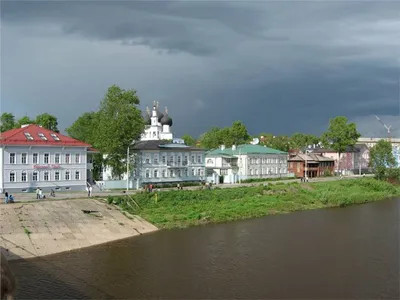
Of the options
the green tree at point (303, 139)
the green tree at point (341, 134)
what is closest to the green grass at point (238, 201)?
the green tree at point (341, 134)

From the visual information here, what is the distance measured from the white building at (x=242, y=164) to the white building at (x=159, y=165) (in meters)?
5.66

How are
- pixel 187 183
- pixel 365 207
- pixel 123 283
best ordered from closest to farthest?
pixel 123 283 < pixel 365 207 < pixel 187 183

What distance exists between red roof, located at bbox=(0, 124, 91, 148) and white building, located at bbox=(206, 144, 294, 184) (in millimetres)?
29782

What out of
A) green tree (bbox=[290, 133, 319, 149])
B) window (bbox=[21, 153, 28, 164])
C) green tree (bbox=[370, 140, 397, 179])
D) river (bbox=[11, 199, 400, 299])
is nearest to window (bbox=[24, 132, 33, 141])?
window (bbox=[21, 153, 28, 164])

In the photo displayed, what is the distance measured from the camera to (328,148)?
120125mm

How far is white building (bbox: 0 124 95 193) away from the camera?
5409 cm

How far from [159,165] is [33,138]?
21098 mm

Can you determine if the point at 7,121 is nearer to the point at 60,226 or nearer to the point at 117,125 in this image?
the point at 117,125

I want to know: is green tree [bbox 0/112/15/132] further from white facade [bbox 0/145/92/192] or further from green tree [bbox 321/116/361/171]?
green tree [bbox 321/116/361/171]

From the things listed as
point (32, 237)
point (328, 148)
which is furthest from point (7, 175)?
point (328, 148)

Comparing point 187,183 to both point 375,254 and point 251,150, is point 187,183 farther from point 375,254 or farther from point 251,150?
point 375,254

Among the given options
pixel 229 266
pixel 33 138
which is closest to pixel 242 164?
pixel 33 138

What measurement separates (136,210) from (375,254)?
2473cm

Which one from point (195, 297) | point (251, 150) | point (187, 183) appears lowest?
point (195, 297)
